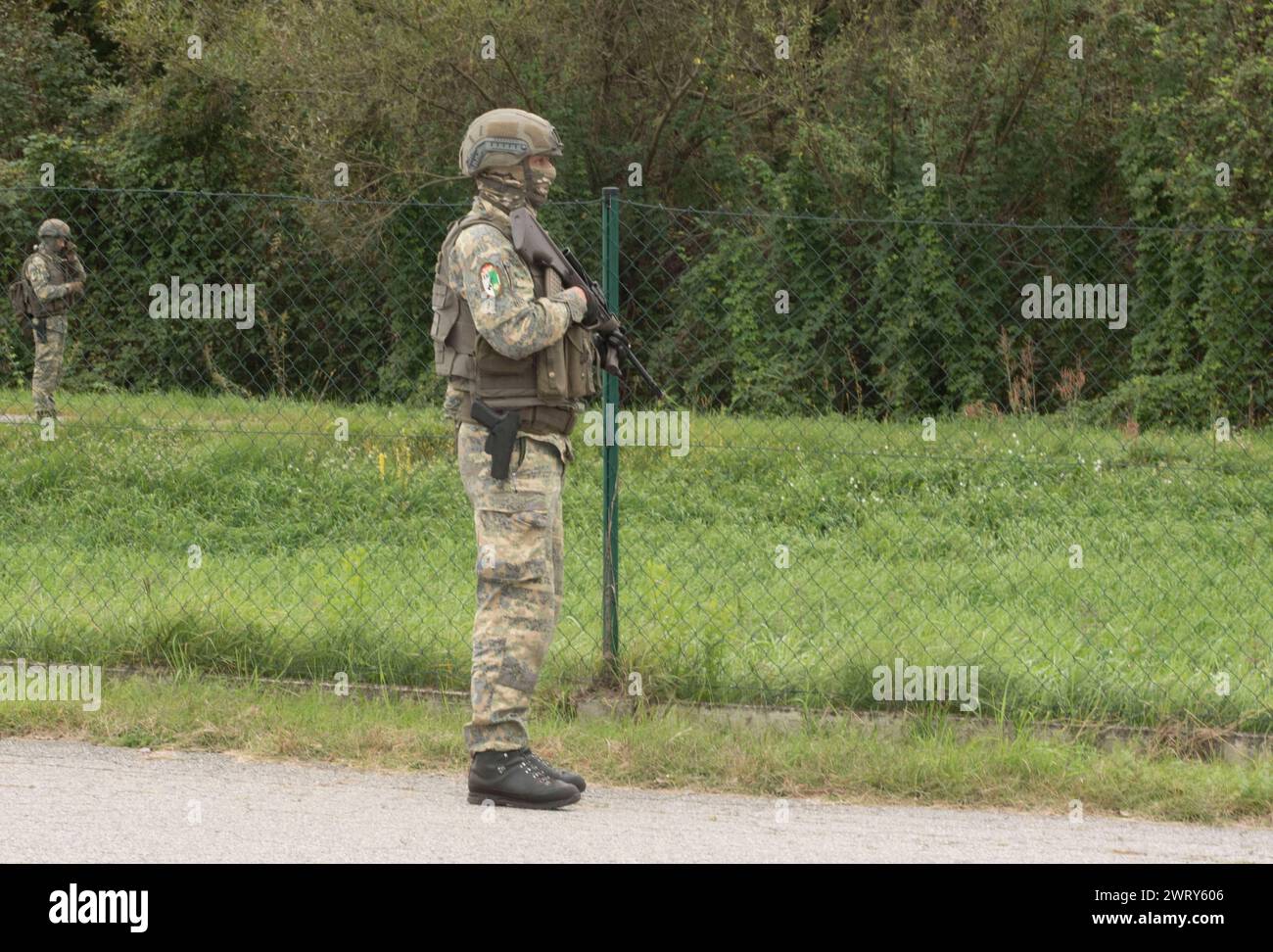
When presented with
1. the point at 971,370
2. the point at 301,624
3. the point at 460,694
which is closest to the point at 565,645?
the point at 460,694

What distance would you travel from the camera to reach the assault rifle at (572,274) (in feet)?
17.3

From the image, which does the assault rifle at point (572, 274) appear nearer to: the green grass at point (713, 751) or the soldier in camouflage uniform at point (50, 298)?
the green grass at point (713, 751)

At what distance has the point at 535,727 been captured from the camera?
621 centimetres

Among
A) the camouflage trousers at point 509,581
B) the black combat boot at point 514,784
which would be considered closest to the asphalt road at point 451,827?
the black combat boot at point 514,784

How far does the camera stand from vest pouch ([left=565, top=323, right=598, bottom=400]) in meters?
5.35

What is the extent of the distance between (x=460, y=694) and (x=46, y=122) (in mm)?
18118

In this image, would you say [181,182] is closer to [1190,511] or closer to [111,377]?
[111,377]

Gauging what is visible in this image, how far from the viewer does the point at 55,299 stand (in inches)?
452

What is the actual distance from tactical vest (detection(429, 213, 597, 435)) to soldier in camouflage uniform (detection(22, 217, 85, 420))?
17.8 feet

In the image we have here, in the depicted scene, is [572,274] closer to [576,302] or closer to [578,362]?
[576,302]

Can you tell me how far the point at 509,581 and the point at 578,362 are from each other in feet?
2.60

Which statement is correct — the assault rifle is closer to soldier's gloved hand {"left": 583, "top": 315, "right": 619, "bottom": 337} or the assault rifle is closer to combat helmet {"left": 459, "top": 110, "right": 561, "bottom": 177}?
soldier's gloved hand {"left": 583, "top": 315, "right": 619, "bottom": 337}

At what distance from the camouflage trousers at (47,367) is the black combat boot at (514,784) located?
587cm

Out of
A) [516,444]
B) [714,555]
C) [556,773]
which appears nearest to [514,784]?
[556,773]
